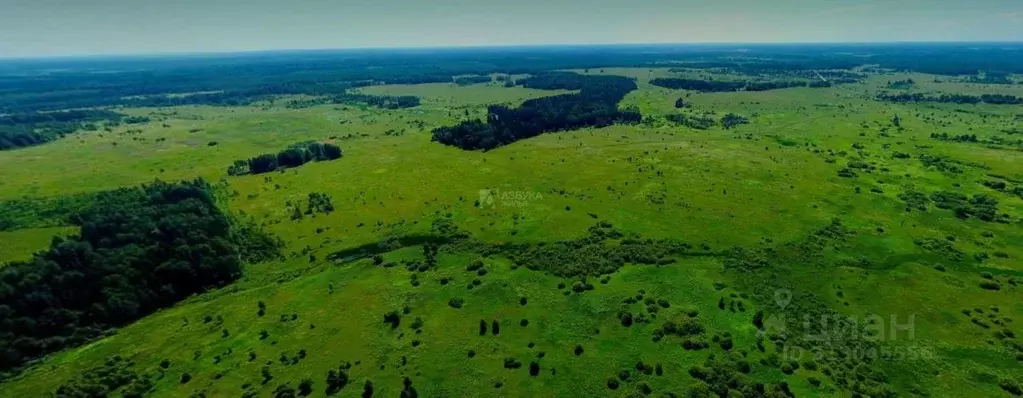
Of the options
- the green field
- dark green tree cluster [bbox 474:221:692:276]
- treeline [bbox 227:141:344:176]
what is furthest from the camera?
treeline [bbox 227:141:344:176]

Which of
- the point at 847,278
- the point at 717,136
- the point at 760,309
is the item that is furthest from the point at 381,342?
the point at 717,136

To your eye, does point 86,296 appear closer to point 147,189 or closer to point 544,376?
point 147,189

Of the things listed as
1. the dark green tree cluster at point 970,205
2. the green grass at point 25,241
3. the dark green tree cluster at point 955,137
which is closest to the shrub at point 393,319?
the green grass at point 25,241

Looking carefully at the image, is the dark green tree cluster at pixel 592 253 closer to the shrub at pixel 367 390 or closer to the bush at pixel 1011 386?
the shrub at pixel 367 390

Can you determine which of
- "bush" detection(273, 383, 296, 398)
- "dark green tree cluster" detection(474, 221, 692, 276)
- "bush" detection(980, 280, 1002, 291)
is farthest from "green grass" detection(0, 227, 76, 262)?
"bush" detection(980, 280, 1002, 291)

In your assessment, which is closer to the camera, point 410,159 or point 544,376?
point 544,376

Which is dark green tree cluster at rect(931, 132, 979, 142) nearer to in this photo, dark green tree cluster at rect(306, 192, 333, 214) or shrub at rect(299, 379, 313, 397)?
dark green tree cluster at rect(306, 192, 333, 214)

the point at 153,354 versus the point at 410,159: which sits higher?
the point at 410,159
